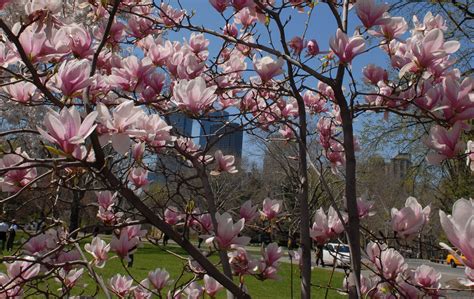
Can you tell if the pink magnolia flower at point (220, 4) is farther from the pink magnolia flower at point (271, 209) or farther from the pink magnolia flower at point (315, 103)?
the pink magnolia flower at point (315, 103)

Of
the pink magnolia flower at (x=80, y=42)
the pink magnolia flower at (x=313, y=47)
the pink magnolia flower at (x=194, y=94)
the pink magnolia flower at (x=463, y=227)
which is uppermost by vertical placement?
the pink magnolia flower at (x=313, y=47)

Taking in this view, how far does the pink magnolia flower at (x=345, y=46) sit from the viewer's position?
1382 millimetres

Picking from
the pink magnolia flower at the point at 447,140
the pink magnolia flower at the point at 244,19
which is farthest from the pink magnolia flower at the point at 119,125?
the pink magnolia flower at the point at 244,19

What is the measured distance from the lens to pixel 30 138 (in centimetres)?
1028

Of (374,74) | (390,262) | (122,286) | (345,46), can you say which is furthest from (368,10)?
(122,286)

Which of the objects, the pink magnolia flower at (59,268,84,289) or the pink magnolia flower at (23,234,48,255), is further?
the pink magnolia flower at (59,268,84,289)

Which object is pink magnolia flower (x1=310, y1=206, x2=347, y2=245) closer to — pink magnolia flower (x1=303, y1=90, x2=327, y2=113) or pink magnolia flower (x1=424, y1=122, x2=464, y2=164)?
pink magnolia flower (x1=424, y1=122, x2=464, y2=164)

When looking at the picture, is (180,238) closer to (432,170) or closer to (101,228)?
(101,228)

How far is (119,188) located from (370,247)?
2.96 feet

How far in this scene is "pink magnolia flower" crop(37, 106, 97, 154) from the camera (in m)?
0.90

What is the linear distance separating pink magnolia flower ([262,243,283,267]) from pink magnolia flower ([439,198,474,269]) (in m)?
1.02

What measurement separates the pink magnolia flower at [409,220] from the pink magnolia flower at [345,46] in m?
0.47

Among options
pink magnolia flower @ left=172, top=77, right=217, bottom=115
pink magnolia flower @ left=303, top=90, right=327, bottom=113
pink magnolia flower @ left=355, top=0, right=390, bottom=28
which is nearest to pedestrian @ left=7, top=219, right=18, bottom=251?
pink magnolia flower @ left=172, top=77, right=217, bottom=115

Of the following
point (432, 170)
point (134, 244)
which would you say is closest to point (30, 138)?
point (432, 170)
